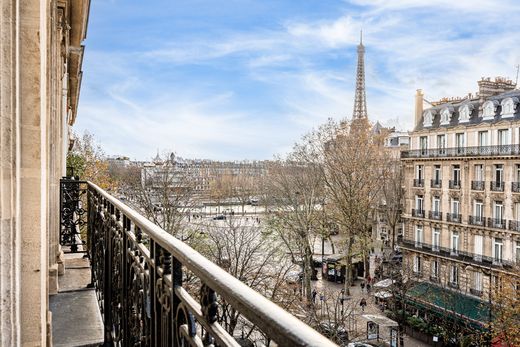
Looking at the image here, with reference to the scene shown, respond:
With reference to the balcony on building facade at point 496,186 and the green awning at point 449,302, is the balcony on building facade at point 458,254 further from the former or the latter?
the balcony on building facade at point 496,186

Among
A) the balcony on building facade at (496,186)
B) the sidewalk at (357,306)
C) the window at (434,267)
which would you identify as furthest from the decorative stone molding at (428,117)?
the sidewalk at (357,306)

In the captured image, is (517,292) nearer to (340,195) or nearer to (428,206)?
(428,206)

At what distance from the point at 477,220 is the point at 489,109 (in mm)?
6389

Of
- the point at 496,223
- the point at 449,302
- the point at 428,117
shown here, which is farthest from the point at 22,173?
the point at 428,117

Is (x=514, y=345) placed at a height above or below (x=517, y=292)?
below

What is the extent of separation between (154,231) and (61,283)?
13.7 ft

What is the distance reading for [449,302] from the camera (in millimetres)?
21219

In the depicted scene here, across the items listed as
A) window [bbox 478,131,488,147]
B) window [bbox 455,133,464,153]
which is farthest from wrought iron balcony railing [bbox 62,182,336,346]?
window [bbox 455,133,464,153]

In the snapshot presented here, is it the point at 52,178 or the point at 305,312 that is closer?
the point at 52,178

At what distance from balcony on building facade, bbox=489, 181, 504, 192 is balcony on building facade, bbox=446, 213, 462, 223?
2.65 meters

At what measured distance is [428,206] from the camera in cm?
2811

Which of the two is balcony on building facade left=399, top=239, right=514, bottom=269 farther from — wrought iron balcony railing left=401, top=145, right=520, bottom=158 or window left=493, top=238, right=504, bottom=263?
wrought iron balcony railing left=401, top=145, right=520, bottom=158

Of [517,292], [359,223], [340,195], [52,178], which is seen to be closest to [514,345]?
[517,292]

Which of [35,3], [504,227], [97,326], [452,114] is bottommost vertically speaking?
[504,227]
